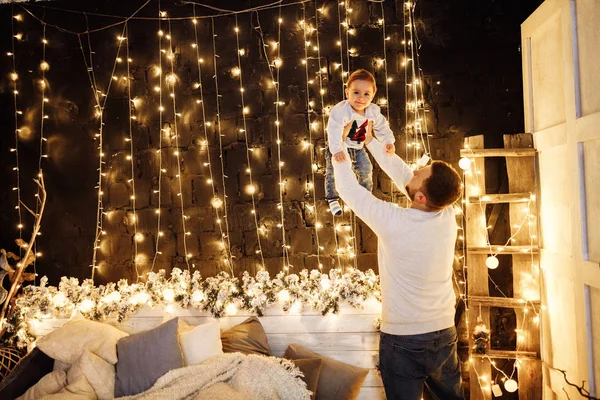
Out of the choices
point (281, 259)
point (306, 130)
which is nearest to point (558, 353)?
point (281, 259)

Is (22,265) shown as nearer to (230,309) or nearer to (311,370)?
(230,309)

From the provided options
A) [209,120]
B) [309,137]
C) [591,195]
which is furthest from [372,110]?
[209,120]

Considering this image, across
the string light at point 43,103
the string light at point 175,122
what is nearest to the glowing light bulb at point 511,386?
the string light at point 175,122

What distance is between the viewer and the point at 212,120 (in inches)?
145

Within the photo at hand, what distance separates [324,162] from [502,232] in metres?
1.64

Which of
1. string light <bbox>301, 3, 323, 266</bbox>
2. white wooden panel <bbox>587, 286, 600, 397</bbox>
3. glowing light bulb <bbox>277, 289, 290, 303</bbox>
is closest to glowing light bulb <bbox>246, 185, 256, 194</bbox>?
string light <bbox>301, 3, 323, 266</bbox>

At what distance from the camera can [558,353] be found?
2924 mm

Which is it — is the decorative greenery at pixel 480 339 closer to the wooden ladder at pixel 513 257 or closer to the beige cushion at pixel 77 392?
the wooden ladder at pixel 513 257

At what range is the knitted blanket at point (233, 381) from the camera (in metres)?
2.55

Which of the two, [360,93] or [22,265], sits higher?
[360,93]

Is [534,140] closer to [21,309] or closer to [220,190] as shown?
[220,190]

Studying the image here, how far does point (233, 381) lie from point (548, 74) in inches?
127

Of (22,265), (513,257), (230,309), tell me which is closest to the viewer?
(513,257)

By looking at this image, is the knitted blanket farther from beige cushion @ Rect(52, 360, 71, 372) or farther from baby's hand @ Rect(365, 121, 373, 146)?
baby's hand @ Rect(365, 121, 373, 146)
